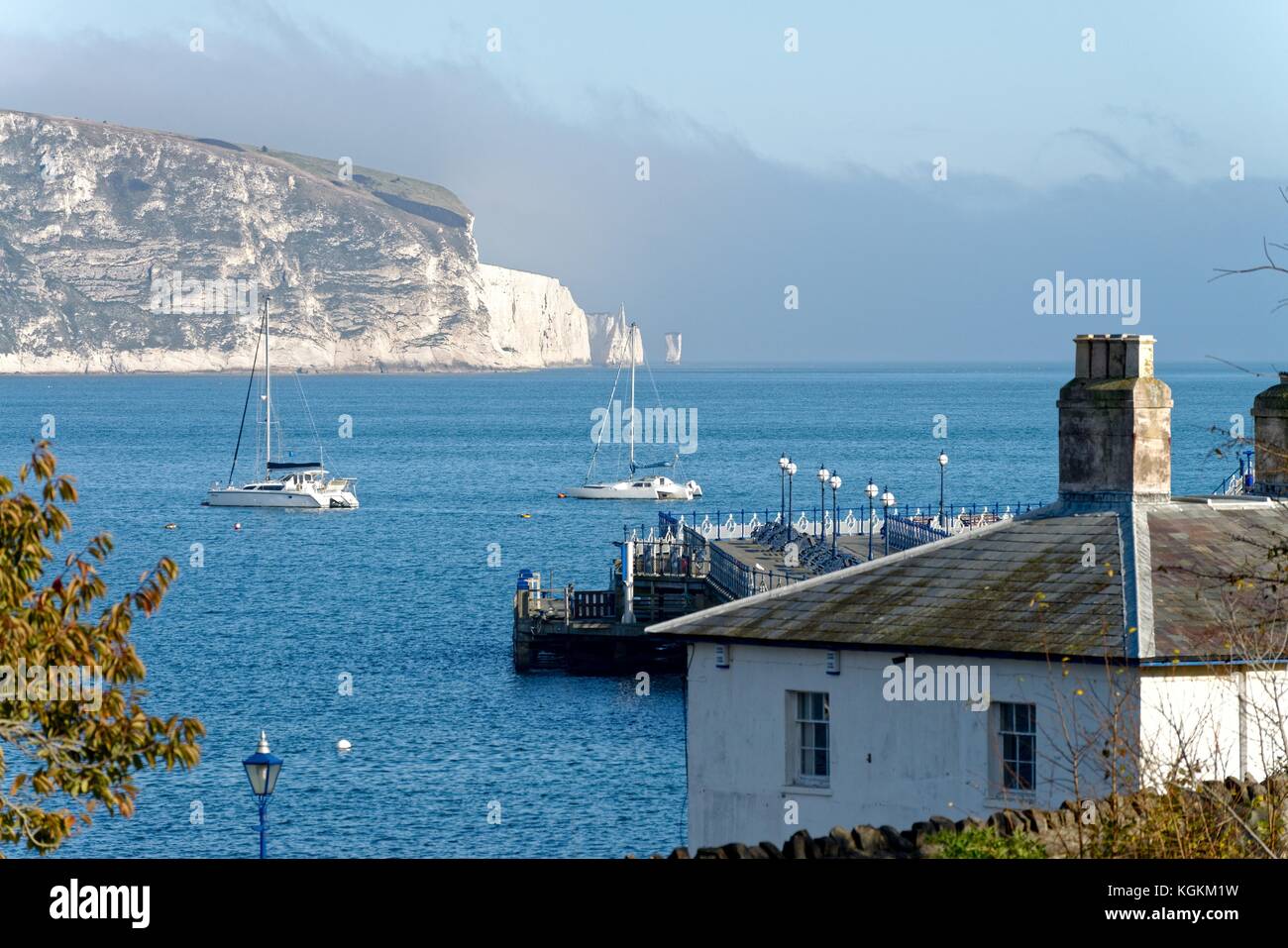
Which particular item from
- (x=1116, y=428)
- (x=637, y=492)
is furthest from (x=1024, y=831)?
(x=637, y=492)

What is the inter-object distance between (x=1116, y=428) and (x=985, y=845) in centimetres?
1205

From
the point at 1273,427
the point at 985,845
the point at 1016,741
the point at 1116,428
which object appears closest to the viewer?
the point at 985,845

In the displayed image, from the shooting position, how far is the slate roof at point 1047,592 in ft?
73.7

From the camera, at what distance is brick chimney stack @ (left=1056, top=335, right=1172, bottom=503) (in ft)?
84.3

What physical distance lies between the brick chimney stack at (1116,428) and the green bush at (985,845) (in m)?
11.3

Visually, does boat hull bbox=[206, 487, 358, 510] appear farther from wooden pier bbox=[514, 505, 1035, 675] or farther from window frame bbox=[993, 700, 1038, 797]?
window frame bbox=[993, 700, 1038, 797]

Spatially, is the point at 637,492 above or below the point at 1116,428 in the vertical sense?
above

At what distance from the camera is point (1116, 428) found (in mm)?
25812

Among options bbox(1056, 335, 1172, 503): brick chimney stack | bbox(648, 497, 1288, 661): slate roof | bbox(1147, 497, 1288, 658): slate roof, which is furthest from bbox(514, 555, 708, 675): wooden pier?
bbox(1147, 497, 1288, 658): slate roof

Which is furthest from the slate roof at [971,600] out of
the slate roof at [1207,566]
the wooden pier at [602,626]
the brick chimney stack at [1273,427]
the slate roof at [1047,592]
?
the wooden pier at [602,626]

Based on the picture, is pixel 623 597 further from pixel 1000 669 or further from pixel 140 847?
pixel 1000 669

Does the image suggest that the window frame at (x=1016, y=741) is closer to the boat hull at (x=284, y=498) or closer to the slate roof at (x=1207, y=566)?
the slate roof at (x=1207, y=566)

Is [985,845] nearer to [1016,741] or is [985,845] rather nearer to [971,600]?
[1016,741]
